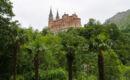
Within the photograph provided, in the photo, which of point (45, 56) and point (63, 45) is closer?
point (63, 45)

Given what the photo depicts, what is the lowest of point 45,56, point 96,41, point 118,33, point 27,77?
point 27,77

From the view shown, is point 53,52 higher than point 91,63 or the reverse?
higher

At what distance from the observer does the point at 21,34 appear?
22.7 metres

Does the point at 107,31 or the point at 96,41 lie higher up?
the point at 107,31

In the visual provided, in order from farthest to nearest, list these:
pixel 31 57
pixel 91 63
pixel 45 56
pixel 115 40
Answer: pixel 115 40 < pixel 91 63 < pixel 45 56 < pixel 31 57

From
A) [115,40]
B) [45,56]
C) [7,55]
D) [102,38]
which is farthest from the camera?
[115,40]

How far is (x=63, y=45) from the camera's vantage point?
727 inches

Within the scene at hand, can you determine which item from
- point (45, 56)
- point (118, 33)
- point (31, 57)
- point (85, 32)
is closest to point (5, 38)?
point (31, 57)

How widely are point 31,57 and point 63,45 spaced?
12806 millimetres

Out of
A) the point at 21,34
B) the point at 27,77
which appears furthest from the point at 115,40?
the point at 21,34

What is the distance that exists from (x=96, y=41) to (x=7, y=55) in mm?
15366

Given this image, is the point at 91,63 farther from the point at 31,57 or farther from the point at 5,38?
the point at 5,38

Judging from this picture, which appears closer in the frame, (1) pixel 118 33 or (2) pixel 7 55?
(2) pixel 7 55

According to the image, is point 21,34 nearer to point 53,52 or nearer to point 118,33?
point 53,52
